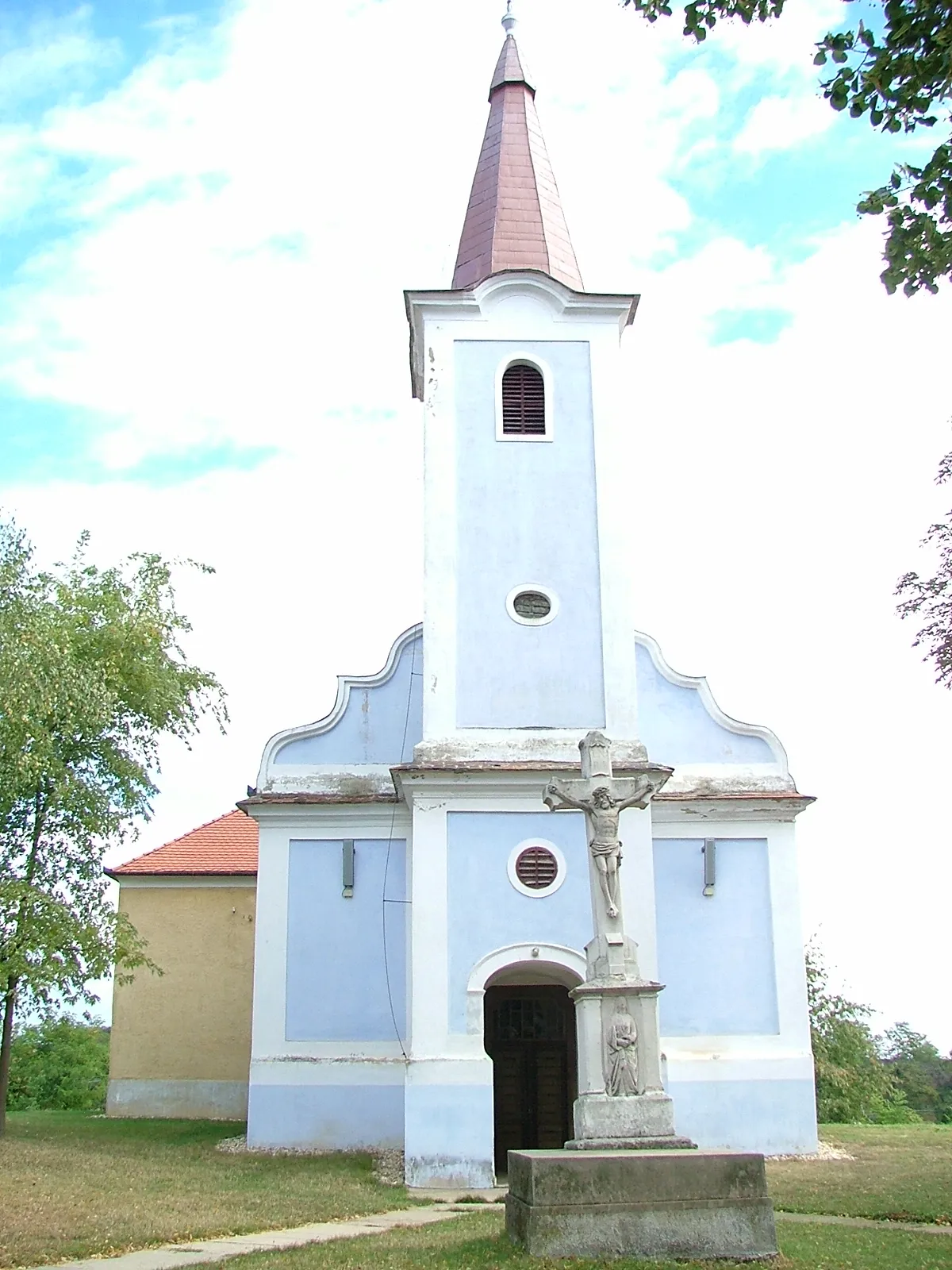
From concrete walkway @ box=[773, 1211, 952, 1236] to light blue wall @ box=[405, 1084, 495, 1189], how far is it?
456 cm

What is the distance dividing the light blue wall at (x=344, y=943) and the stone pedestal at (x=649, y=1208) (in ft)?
33.1

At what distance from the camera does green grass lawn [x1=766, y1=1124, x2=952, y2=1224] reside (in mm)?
11562

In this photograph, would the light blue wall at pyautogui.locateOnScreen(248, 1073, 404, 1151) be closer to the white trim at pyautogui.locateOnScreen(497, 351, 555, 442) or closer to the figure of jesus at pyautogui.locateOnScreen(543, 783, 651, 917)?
the figure of jesus at pyautogui.locateOnScreen(543, 783, 651, 917)

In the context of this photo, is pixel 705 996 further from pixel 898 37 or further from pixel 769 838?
pixel 898 37

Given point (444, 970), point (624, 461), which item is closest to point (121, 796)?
point (444, 970)

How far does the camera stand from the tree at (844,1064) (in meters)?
30.5

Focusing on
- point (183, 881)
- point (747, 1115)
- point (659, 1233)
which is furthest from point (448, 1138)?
point (183, 881)

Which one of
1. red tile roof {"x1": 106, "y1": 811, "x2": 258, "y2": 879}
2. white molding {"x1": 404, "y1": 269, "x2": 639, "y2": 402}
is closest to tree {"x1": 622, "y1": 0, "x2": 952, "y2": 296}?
white molding {"x1": 404, "y1": 269, "x2": 639, "y2": 402}

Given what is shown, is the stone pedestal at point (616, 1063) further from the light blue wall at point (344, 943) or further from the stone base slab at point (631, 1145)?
the light blue wall at point (344, 943)

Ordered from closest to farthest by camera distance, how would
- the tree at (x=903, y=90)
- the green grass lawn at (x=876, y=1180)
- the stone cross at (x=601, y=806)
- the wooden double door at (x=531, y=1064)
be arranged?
the tree at (x=903, y=90)
the stone cross at (x=601, y=806)
the green grass lawn at (x=876, y=1180)
the wooden double door at (x=531, y=1064)

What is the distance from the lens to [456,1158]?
1514 centimetres

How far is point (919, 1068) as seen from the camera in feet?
208

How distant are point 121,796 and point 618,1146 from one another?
39.0 feet

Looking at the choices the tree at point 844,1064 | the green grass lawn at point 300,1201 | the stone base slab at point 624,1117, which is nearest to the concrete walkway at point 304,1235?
the green grass lawn at point 300,1201
